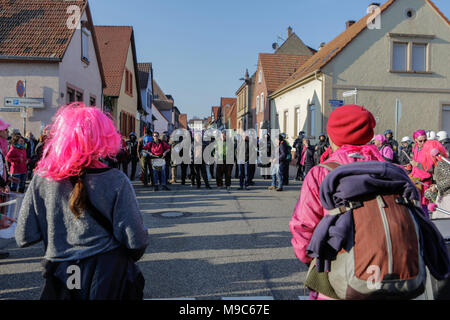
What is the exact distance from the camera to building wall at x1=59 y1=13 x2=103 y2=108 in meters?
17.6

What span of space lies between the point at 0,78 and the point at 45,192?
17.2 metres

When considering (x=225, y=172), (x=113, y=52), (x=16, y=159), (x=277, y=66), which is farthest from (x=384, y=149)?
(x=277, y=66)

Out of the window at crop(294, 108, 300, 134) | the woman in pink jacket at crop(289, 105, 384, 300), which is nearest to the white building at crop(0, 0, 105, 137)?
the window at crop(294, 108, 300, 134)

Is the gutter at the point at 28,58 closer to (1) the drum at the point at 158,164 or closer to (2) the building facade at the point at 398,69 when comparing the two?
(1) the drum at the point at 158,164

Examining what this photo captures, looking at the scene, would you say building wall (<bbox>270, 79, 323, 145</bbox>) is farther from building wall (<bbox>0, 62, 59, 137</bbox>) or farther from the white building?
building wall (<bbox>0, 62, 59, 137</bbox>)

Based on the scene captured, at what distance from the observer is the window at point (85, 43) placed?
19928 millimetres

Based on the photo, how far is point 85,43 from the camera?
20484 mm

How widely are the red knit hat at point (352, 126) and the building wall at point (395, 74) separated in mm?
20262

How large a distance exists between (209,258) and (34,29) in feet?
53.7

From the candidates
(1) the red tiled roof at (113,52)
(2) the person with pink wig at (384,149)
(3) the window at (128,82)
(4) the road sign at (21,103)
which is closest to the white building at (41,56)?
(4) the road sign at (21,103)

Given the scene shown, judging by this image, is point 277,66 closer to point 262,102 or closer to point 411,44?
point 262,102

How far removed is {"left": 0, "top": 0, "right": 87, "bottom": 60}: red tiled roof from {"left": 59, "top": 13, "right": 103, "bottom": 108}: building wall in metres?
0.60

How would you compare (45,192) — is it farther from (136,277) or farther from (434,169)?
(434,169)
